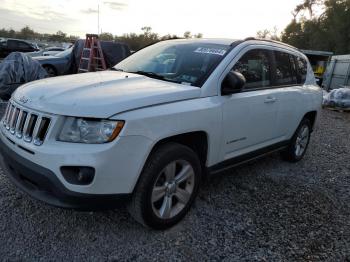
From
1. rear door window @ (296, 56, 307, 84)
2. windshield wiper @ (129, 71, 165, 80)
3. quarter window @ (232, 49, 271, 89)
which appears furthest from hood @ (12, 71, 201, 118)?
rear door window @ (296, 56, 307, 84)

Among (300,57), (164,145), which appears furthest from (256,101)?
(300,57)

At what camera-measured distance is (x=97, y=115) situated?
2.64 m

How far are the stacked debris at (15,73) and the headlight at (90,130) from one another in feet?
20.1

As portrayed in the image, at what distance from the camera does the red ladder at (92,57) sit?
1234 cm

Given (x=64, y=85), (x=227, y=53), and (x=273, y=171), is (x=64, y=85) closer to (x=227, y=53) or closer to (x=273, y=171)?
(x=227, y=53)

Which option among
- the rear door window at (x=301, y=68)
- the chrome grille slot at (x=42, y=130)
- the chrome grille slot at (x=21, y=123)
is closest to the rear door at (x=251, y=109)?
the rear door window at (x=301, y=68)

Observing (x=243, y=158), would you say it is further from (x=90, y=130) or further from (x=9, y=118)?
(x=9, y=118)

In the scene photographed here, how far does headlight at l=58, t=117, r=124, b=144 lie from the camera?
266 centimetres

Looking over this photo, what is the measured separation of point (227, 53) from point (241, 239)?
1.85 m

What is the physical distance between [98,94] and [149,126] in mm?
507

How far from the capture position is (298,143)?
18.0ft

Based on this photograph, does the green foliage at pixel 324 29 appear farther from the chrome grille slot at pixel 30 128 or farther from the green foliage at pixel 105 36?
the chrome grille slot at pixel 30 128

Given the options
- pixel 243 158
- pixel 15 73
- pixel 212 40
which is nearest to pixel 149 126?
pixel 243 158

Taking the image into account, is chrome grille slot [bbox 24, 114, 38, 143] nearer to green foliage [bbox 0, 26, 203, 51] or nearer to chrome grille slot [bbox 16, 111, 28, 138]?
chrome grille slot [bbox 16, 111, 28, 138]
